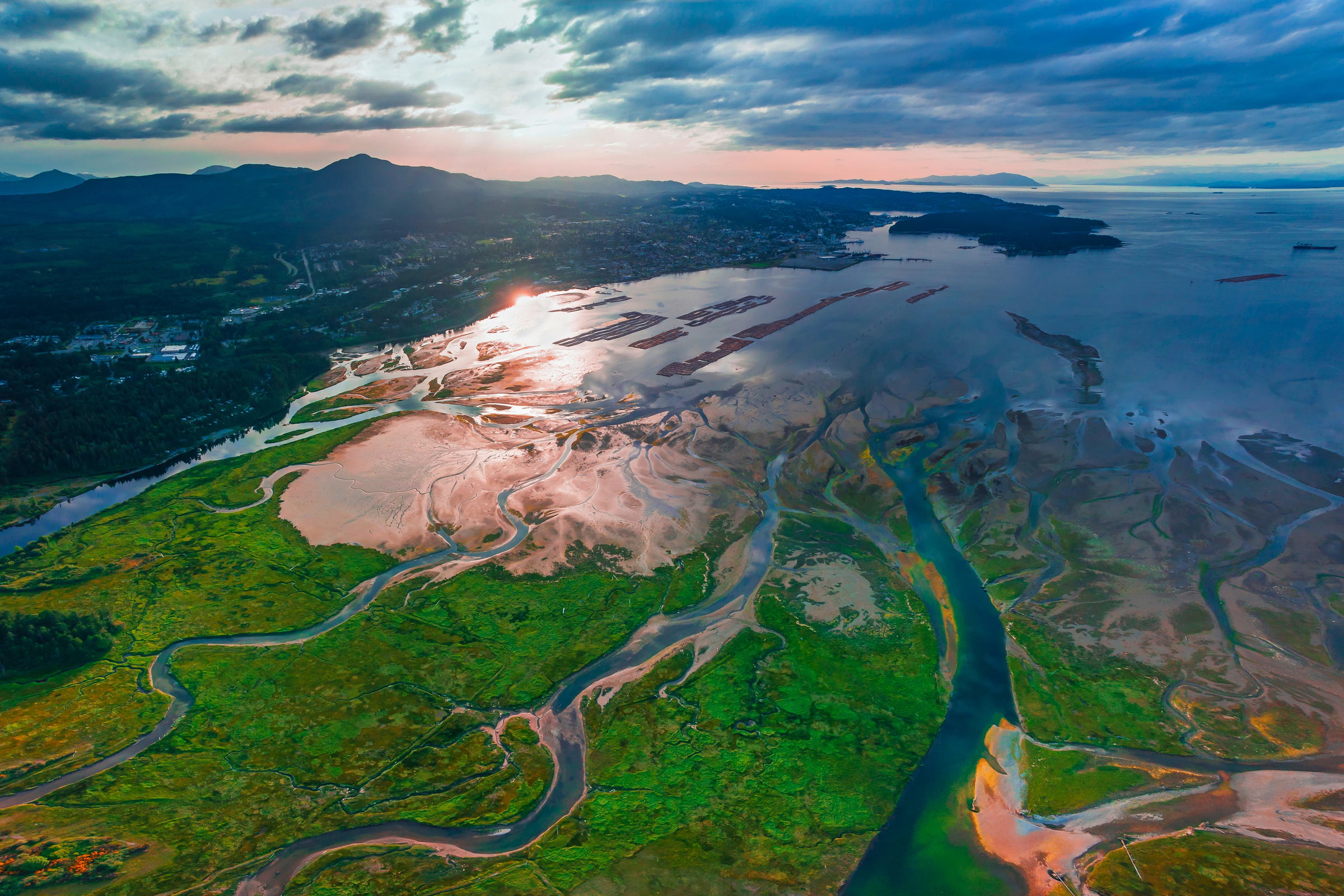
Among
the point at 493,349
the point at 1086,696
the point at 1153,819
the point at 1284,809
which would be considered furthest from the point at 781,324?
the point at 1284,809

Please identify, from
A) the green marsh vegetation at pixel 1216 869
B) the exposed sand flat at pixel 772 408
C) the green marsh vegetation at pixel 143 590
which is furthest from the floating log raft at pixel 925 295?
the green marsh vegetation at pixel 143 590

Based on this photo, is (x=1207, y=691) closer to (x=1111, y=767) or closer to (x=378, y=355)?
(x=1111, y=767)

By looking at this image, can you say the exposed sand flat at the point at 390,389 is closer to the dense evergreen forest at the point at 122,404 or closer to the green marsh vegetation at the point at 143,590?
the dense evergreen forest at the point at 122,404

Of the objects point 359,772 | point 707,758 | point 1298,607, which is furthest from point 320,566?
point 1298,607

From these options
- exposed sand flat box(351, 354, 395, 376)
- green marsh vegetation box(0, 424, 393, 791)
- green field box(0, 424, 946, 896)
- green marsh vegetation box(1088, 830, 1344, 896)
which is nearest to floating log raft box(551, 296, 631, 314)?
exposed sand flat box(351, 354, 395, 376)

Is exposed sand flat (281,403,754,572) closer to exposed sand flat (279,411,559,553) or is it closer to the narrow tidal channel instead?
exposed sand flat (279,411,559,553)

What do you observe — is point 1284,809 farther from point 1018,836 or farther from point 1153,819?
point 1018,836

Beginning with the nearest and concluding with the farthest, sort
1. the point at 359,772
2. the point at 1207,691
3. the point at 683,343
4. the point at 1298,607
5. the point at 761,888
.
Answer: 1. the point at 761,888
2. the point at 359,772
3. the point at 1207,691
4. the point at 1298,607
5. the point at 683,343
